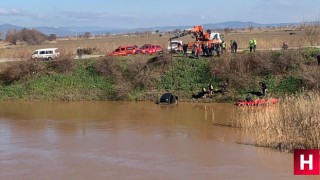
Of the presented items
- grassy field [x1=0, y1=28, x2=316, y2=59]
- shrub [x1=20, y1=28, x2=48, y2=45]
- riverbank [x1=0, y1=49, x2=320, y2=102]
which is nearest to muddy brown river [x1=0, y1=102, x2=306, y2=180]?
riverbank [x1=0, y1=49, x2=320, y2=102]

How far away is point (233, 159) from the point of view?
16.3 metres

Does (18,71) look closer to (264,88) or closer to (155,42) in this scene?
(264,88)

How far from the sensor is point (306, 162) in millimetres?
14633

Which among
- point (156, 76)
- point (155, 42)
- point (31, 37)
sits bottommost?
point (156, 76)

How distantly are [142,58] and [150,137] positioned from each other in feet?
56.5

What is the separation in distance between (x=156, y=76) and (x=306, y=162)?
21945mm

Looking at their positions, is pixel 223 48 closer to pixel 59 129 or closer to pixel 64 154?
pixel 59 129

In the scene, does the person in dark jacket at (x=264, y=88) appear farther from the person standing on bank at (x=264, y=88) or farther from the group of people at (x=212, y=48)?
the group of people at (x=212, y=48)

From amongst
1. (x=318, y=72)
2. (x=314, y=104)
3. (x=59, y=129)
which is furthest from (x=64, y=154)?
(x=318, y=72)

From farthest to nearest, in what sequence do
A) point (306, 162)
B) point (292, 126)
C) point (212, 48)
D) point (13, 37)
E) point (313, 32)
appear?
point (13, 37)
point (313, 32)
point (212, 48)
point (292, 126)
point (306, 162)


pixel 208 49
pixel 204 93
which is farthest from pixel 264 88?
pixel 208 49

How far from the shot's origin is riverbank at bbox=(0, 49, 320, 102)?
32.5 m

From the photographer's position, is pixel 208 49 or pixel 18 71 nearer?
pixel 208 49

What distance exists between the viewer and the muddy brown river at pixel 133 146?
1508 cm
